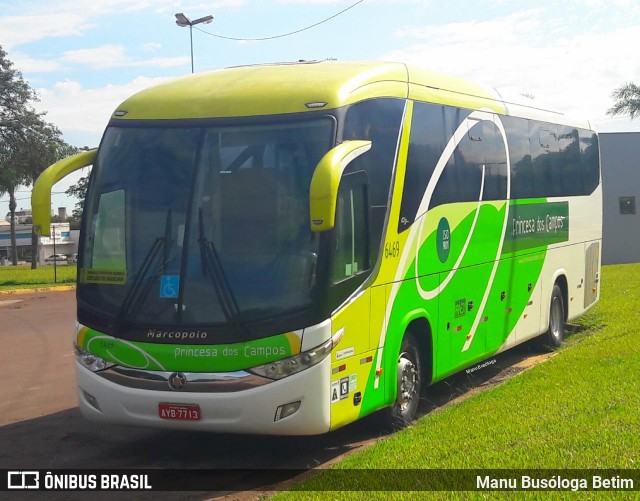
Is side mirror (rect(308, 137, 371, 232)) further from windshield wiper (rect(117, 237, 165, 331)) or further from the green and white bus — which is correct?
windshield wiper (rect(117, 237, 165, 331))

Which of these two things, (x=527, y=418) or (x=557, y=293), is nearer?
(x=527, y=418)

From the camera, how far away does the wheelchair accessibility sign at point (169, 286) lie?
7.98 metres

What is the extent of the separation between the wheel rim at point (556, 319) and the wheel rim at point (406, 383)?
5375mm

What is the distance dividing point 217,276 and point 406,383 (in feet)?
8.52

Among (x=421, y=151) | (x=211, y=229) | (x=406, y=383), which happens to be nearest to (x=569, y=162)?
(x=421, y=151)

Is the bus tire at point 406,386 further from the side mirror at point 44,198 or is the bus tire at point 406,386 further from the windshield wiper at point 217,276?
the side mirror at point 44,198

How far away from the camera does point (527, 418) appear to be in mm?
8531

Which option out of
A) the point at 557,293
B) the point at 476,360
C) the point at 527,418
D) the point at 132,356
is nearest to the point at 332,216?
the point at 132,356

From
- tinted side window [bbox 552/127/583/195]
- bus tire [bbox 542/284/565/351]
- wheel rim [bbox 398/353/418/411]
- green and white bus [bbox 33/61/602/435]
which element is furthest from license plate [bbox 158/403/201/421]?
tinted side window [bbox 552/127/583/195]

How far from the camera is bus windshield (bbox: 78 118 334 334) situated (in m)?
7.86

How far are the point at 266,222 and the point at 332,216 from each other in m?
0.97

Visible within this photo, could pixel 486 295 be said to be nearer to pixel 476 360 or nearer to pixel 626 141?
pixel 476 360

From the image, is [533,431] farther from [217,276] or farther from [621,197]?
[621,197]

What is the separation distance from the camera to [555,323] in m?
14.7
